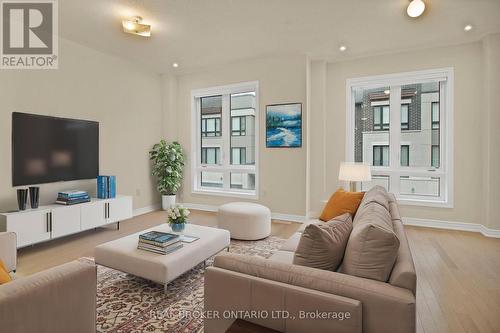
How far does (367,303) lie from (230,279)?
25.6 inches

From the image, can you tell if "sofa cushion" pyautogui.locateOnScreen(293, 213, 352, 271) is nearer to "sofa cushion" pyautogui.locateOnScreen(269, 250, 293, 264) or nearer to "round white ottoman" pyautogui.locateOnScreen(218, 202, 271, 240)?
"sofa cushion" pyautogui.locateOnScreen(269, 250, 293, 264)

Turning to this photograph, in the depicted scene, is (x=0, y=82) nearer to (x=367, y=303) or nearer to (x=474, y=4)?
(x=367, y=303)

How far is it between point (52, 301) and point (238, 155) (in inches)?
177

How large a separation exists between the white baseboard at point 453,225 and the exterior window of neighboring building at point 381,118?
162 cm

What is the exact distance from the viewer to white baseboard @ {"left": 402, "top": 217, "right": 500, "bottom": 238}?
398 cm

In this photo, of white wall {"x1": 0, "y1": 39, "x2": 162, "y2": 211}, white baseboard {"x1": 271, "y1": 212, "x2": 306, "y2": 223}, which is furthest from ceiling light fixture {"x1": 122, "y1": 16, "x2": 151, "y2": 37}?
white baseboard {"x1": 271, "y1": 212, "x2": 306, "y2": 223}

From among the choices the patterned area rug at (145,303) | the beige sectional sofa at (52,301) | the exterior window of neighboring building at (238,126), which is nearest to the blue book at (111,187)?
the patterned area rug at (145,303)

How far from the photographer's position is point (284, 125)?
4.96 meters

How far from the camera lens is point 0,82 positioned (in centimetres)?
347

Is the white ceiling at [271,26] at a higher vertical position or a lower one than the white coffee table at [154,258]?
higher

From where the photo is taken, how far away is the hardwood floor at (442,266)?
203cm

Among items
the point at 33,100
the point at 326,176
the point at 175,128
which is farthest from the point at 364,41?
the point at 33,100

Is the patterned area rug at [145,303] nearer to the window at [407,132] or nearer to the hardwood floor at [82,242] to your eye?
the hardwood floor at [82,242]

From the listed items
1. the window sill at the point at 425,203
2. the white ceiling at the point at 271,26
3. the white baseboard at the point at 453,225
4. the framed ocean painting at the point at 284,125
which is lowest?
the white baseboard at the point at 453,225
